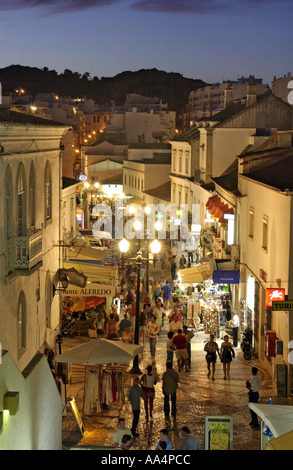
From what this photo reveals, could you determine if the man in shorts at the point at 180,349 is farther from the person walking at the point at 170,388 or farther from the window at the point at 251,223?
the window at the point at 251,223

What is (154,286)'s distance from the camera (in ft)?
101

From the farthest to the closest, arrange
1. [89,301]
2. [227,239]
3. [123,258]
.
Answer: [123,258]
[227,239]
[89,301]

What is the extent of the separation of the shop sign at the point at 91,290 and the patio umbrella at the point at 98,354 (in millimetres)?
5333

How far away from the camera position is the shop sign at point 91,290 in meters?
21.8

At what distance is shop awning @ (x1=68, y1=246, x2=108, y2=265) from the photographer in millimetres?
25423

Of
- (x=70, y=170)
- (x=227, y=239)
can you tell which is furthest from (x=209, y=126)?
(x=227, y=239)

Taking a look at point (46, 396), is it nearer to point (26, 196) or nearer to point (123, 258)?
point (26, 196)

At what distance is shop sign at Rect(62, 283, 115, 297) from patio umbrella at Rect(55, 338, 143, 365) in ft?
17.5

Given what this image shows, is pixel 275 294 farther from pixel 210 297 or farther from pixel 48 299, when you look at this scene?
pixel 210 297

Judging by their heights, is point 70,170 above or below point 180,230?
above

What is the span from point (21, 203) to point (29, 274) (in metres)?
2.16

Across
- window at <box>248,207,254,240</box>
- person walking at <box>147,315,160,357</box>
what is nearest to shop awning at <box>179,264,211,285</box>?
window at <box>248,207,254,240</box>

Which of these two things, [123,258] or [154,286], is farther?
[123,258]

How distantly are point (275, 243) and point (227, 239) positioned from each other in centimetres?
975
